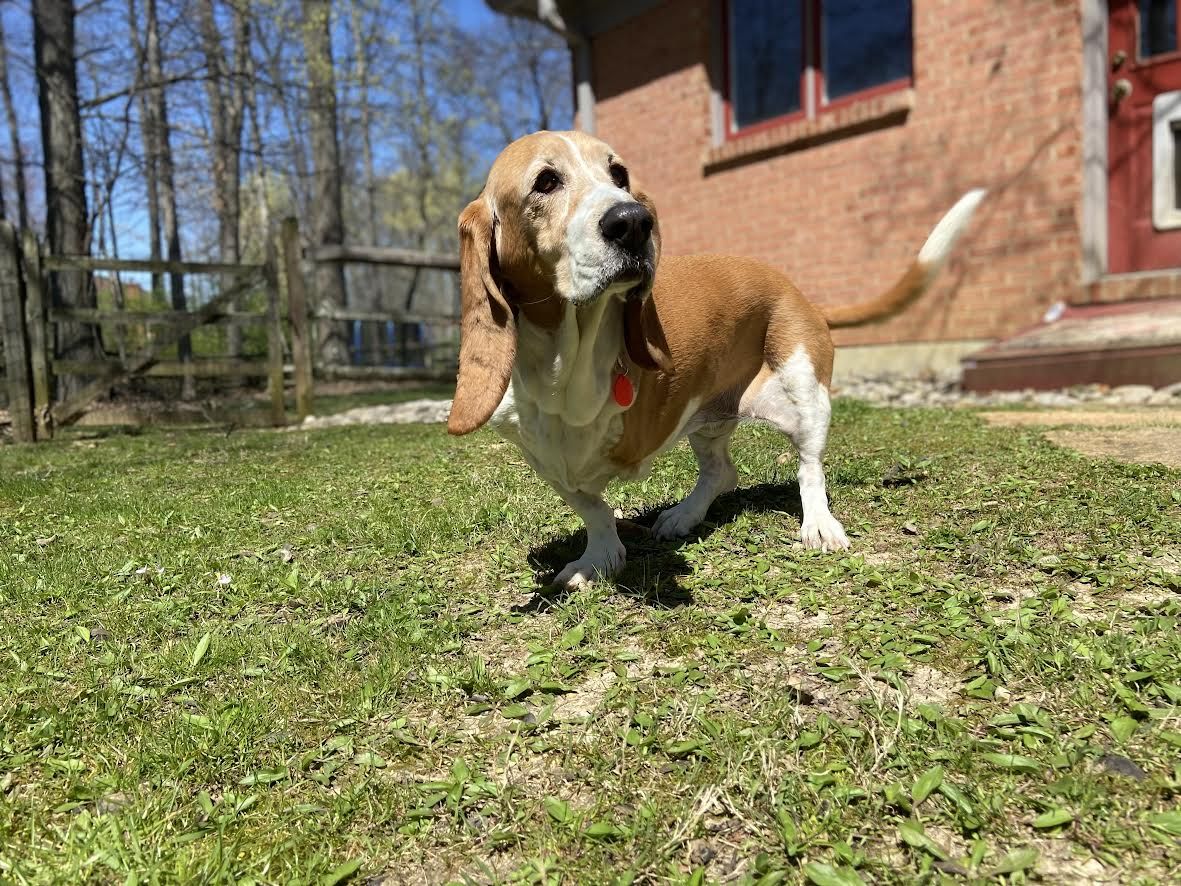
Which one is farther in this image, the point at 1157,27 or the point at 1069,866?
the point at 1157,27

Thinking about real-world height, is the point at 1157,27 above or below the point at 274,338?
above

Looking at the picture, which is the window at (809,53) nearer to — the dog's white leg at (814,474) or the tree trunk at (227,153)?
the dog's white leg at (814,474)

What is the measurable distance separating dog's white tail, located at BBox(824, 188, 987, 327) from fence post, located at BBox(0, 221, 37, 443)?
24.0 ft

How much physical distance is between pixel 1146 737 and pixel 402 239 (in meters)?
53.3

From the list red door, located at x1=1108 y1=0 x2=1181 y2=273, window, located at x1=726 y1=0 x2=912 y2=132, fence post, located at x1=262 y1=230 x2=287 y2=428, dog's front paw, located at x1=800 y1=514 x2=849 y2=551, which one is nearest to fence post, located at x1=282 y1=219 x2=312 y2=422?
fence post, located at x1=262 y1=230 x2=287 y2=428

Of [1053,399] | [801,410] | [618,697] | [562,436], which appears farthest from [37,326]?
[1053,399]

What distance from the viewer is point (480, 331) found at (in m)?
2.68

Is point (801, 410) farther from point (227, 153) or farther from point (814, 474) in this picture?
point (227, 153)

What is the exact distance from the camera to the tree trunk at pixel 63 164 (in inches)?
399

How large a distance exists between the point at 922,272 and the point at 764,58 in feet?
23.5

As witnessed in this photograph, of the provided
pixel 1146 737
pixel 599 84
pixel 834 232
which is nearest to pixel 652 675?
pixel 1146 737

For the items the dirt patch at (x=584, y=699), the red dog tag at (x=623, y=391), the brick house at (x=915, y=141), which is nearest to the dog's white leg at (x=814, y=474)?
the red dog tag at (x=623, y=391)

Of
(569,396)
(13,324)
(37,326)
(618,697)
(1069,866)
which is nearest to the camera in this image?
(1069,866)

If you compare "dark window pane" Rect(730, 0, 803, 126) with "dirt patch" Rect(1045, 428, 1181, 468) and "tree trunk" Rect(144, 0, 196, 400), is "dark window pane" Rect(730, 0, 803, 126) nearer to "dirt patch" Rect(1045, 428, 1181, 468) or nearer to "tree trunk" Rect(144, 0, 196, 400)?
"dirt patch" Rect(1045, 428, 1181, 468)
